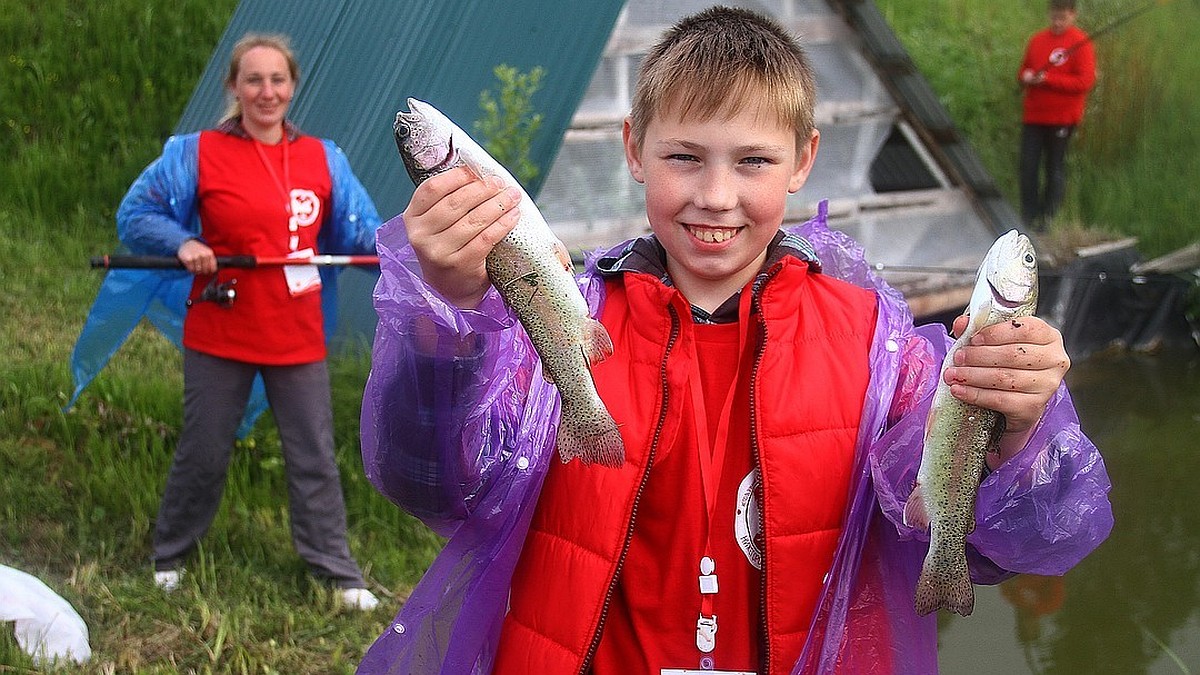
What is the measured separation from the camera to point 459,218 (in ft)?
5.70

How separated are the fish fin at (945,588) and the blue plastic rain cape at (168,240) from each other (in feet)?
11.0

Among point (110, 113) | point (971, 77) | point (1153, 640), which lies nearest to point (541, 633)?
point (1153, 640)

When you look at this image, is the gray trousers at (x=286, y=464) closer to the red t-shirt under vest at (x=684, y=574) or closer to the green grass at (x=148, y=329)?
the green grass at (x=148, y=329)

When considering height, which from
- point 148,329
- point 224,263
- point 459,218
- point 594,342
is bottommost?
point 148,329

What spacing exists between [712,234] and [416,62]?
475cm

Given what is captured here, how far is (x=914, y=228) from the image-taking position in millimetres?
8438

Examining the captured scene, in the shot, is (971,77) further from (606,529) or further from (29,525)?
(606,529)

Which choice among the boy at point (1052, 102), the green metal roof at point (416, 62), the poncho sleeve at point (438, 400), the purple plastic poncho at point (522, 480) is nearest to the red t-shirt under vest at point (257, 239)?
the green metal roof at point (416, 62)

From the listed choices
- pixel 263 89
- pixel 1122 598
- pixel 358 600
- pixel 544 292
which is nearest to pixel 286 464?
pixel 358 600

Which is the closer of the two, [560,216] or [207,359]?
[207,359]

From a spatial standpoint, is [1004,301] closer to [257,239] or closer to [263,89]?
[257,239]

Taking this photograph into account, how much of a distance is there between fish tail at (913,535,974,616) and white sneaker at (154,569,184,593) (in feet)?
11.4

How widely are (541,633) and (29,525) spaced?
379 centimetres

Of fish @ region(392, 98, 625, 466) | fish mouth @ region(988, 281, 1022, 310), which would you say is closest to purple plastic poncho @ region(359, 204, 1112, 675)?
fish @ region(392, 98, 625, 466)
